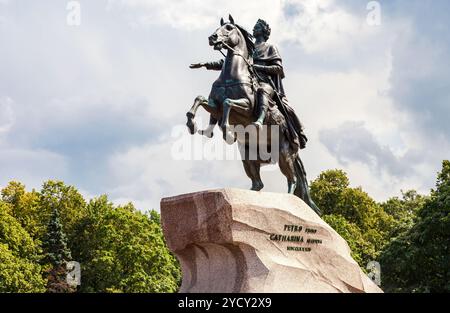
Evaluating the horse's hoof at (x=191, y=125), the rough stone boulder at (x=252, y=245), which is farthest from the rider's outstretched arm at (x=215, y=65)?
the rough stone boulder at (x=252, y=245)

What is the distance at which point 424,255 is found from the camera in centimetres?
3459

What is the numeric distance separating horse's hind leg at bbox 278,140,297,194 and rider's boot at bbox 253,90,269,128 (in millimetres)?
1378

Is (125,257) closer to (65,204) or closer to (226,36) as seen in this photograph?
(65,204)

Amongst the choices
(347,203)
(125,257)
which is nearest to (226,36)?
(125,257)

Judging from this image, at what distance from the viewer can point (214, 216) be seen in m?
14.3

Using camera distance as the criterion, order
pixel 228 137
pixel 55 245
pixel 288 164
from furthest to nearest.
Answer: pixel 55 245 < pixel 288 164 < pixel 228 137

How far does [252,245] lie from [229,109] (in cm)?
316

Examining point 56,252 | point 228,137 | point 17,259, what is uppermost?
point 56,252

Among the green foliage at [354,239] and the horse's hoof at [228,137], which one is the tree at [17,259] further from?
the horse's hoof at [228,137]

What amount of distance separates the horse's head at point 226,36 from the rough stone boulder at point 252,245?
3.65m

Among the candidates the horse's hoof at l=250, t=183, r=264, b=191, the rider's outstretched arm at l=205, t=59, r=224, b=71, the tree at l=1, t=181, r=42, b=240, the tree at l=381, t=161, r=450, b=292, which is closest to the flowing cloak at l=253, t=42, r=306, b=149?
the rider's outstretched arm at l=205, t=59, r=224, b=71

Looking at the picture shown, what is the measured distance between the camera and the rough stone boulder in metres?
14.3

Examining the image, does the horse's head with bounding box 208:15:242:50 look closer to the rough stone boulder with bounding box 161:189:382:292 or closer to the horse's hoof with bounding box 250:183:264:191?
the horse's hoof with bounding box 250:183:264:191

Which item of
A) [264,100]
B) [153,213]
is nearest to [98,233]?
[153,213]
